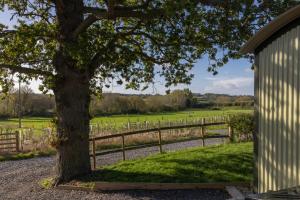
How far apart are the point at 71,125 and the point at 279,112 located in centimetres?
704

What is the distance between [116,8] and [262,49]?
483 cm

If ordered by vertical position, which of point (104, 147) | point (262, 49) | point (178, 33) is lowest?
point (104, 147)

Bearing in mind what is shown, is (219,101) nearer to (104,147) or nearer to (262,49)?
(104,147)

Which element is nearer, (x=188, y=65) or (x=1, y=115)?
(x=188, y=65)

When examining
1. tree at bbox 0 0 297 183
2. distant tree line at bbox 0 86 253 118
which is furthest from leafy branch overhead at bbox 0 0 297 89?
distant tree line at bbox 0 86 253 118

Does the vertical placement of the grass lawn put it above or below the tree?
below

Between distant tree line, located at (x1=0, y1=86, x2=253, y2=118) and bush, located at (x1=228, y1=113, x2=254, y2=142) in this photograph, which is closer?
bush, located at (x1=228, y1=113, x2=254, y2=142)

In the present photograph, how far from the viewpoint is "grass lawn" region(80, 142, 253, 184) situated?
38.6 ft

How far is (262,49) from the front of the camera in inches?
339

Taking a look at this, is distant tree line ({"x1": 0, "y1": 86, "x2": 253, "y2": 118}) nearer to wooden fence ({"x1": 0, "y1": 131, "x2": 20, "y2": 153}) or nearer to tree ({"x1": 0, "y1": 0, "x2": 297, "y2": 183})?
wooden fence ({"x1": 0, "y1": 131, "x2": 20, "y2": 153})

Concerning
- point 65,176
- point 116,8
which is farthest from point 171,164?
point 116,8

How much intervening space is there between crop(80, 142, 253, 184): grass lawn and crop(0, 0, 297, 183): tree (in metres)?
1.24

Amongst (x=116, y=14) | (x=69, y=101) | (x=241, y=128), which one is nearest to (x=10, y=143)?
(x=241, y=128)

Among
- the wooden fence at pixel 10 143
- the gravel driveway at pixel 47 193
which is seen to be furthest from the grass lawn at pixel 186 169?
the wooden fence at pixel 10 143
